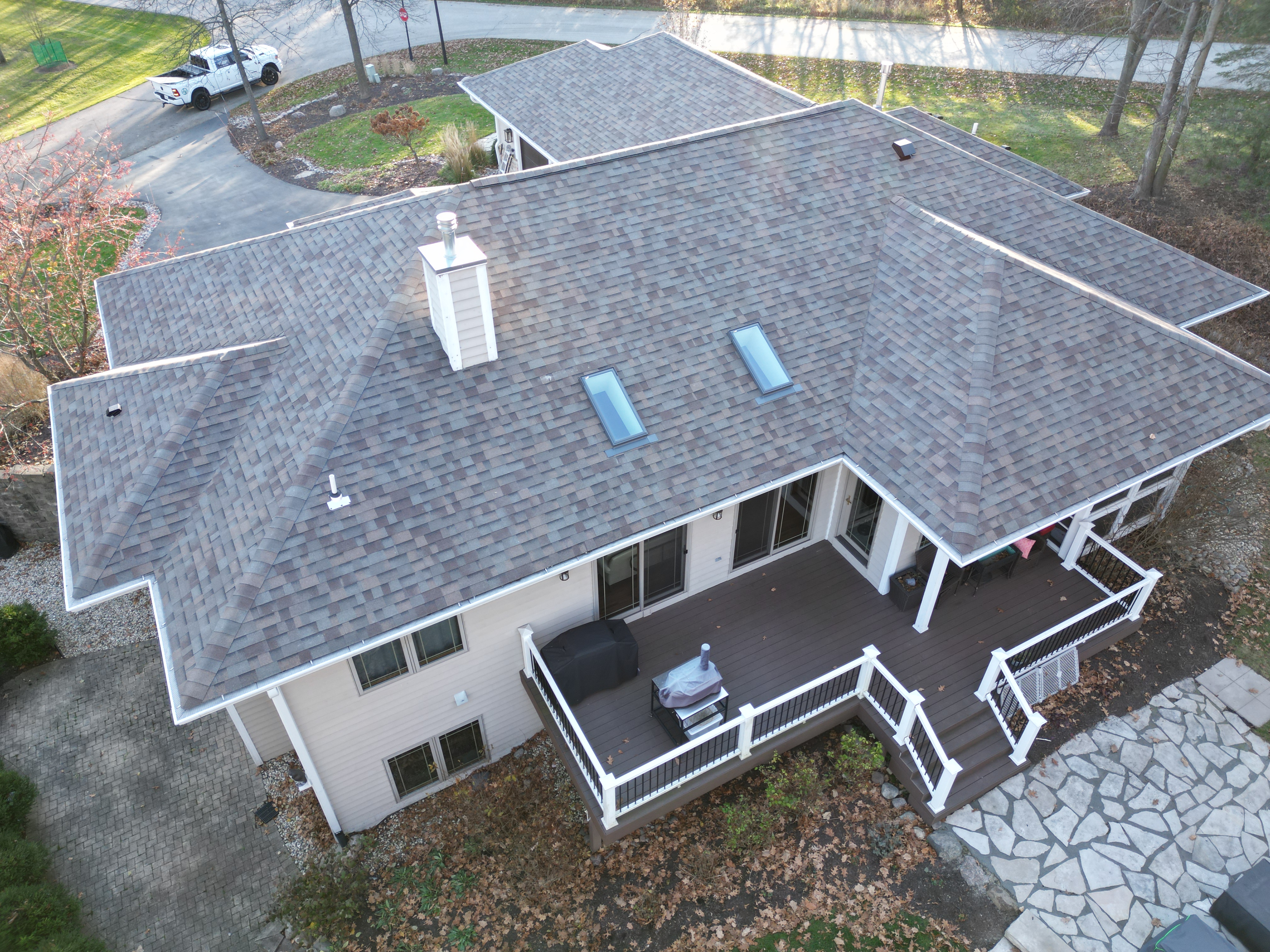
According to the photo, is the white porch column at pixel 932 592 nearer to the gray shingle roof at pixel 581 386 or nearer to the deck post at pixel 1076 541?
the gray shingle roof at pixel 581 386

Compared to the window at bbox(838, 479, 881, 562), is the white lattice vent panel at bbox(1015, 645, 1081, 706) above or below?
below

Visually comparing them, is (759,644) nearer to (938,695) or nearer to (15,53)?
(938,695)

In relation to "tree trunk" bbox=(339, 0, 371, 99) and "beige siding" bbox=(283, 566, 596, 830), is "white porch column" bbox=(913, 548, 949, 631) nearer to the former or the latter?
"beige siding" bbox=(283, 566, 596, 830)

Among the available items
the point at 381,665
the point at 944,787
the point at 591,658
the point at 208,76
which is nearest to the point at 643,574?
the point at 591,658

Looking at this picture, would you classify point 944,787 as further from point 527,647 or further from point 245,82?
point 245,82

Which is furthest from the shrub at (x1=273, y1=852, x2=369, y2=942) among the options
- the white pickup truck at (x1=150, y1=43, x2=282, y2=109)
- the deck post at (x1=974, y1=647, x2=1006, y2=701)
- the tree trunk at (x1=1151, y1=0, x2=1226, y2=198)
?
the white pickup truck at (x1=150, y1=43, x2=282, y2=109)

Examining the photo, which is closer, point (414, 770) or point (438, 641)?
point (438, 641)
